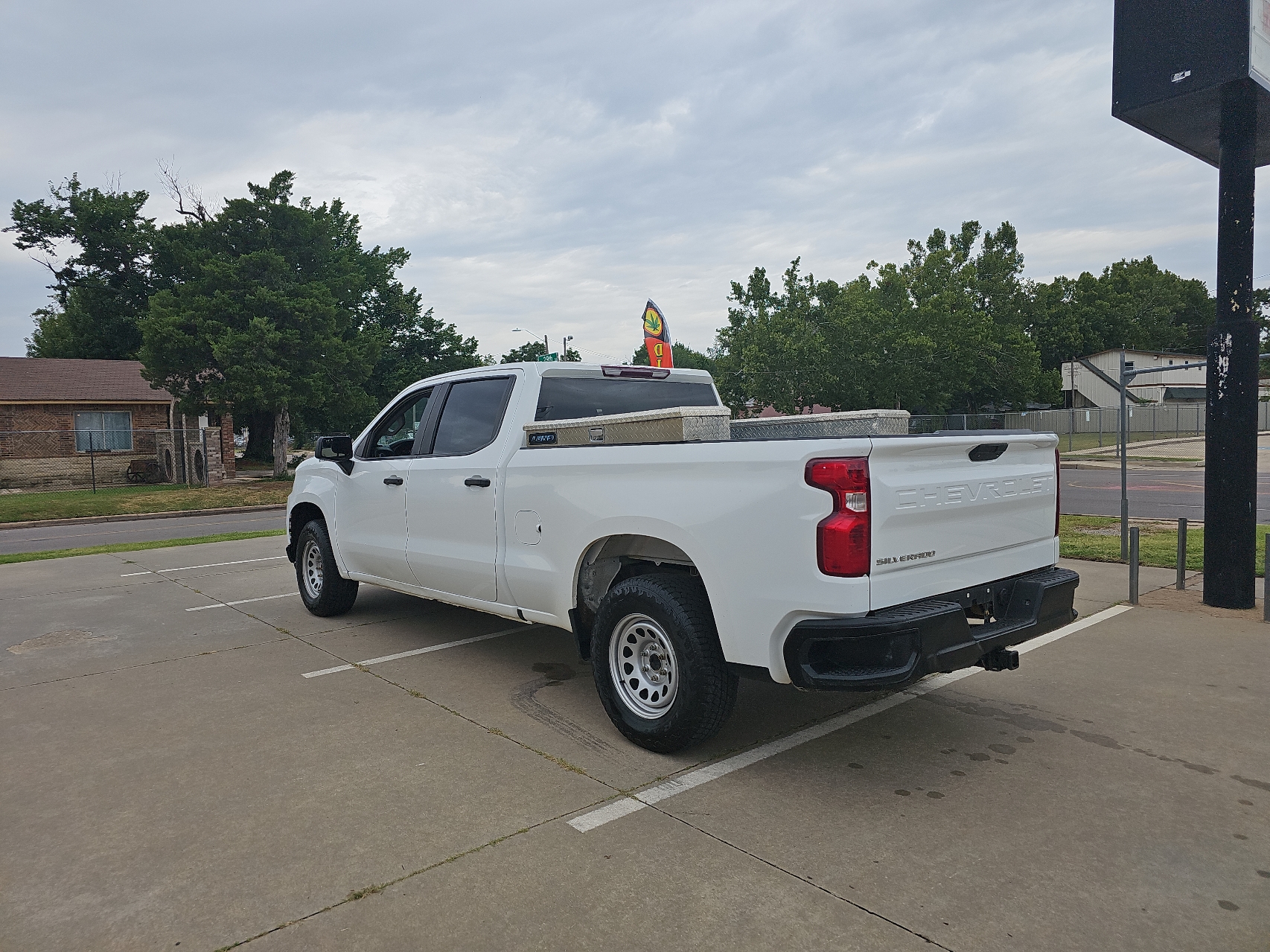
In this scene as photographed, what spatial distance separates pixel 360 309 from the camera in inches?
1657

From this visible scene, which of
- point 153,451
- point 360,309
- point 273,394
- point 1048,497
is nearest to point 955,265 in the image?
point 360,309

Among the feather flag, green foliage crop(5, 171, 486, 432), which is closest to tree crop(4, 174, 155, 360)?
green foliage crop(5, 171, 486, 432)

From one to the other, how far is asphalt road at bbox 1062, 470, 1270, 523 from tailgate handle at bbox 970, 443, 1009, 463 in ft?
38.3

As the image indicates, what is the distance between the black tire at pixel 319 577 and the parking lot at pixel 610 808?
1.17 meters

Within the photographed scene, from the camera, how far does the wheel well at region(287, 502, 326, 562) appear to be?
7.65 meters

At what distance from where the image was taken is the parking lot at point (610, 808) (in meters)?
2.84

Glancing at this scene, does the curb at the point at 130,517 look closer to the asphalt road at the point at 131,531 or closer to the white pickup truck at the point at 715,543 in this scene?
the asphalt road at the point at 131,531

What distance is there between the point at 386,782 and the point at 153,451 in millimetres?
32515

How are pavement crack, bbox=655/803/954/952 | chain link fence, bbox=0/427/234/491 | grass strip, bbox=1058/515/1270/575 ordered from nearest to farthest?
pavement crack, bbox=655/803/954/952, grass strip, bbox=1058/515/1270/575, chain link fence, bbox=0/427/234/491

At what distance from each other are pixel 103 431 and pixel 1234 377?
Result: 33609 mm

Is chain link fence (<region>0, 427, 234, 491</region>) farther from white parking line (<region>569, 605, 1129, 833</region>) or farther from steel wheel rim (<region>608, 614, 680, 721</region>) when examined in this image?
white parking line (<region>569, 605, 1129, 833</region>)

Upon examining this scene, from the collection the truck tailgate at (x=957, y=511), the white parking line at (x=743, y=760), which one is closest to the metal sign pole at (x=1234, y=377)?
the white parking line at (x=743, y=760)

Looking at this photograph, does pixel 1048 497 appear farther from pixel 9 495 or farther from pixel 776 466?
pixel 9 495

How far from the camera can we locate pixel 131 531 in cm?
1733
